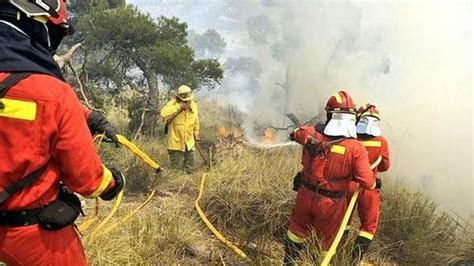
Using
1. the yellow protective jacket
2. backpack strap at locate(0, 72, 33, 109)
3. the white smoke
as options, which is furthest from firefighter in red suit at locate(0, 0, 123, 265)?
the white smoke

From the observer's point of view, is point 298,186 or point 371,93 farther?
point 371,93

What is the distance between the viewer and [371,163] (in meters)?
4.84

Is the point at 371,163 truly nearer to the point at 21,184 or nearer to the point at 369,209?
the point at 369,209

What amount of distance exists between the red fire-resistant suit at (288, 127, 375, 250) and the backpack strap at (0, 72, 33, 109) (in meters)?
2.63

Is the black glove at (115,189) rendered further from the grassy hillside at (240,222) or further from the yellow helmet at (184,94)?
the yellow helmet at (184,94)

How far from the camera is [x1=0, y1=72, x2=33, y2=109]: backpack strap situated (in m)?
1.94

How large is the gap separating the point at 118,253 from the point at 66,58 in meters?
3.79

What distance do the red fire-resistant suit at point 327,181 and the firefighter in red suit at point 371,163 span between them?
447 millimetres

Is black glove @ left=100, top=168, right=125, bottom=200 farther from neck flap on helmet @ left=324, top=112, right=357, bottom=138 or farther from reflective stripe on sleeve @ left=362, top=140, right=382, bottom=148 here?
reflective stripe on sleeve @ left=362, top=140, right=382, bottom=148

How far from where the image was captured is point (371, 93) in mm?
17859

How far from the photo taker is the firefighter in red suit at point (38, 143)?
197cm

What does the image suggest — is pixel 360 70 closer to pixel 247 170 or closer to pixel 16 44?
pixel 247 170

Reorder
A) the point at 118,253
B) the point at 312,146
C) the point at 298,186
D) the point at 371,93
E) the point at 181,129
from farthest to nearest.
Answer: the point at 371,93 → the point at 181,129 → the point at 298,186 → the point at 312,146 → the point at 118,253

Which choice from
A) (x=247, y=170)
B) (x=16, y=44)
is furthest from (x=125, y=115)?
(x=16, y=44)
